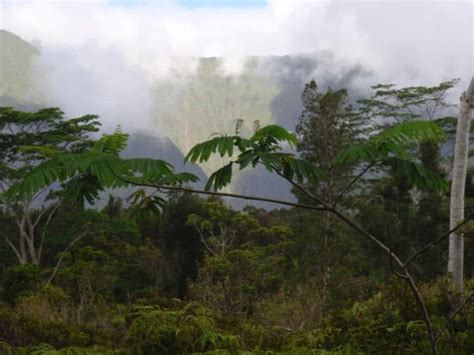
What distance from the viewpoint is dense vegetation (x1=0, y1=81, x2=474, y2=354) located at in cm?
210

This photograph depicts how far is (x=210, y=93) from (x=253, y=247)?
271 ft

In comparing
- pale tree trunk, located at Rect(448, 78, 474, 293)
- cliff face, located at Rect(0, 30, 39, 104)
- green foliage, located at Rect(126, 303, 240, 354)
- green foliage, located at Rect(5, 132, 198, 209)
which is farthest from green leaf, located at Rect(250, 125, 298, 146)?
cliff face, located at Rect(0, 30, 39, 104)

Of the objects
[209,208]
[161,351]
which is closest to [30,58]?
[209,208]

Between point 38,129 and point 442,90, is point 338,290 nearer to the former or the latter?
point 38,129

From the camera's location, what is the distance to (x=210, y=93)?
3725 inches

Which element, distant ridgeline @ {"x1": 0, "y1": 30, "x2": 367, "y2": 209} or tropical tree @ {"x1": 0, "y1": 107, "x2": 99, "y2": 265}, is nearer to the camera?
tropical tree @ {"x1": 0, "y1": 107, "x2": 99, "y2": 265}

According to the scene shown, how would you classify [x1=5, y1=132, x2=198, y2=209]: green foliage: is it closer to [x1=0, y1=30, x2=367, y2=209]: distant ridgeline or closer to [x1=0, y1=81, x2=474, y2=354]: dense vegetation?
[x1=0, y1=81, x2=474, y2=354]: dense vegetation

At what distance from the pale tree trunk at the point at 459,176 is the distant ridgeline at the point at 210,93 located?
76.1m

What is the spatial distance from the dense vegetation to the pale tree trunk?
0.14 m

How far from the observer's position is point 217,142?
1969 millimetres

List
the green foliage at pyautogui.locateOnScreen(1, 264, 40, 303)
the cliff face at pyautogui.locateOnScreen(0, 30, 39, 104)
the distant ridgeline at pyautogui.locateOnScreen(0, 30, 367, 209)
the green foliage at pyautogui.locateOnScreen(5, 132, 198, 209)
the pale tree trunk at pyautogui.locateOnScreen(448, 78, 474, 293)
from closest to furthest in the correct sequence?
the green foliage at pyautogui.locateOnScreen(5, 132, 198, 209) < the pale tree trunk at pyautogui.locateOnScreen(448, 78, 474, 293) < the green foliage at pyautogui.locateOnScreen(1, 264, 40, 303) < the distant ridgeline at pyautogui.locateOnScreen(0, 30, 367, 209) < the cliff face at pyautogui.locateOnScreen(0, 30, 39, 104)

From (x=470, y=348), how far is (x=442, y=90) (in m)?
23.3

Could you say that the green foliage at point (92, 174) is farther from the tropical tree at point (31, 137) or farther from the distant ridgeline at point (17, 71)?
the distant ridgeline at point (17, 71)

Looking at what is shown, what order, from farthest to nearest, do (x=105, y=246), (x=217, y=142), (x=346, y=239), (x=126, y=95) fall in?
(x=126, y=95) < (x=105, y=246) < (x=346, y=239) < (x=217, y=142)
